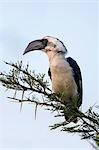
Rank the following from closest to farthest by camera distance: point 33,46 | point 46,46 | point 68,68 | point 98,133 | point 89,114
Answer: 1. point 98,133
2. point 89,114
3. point 33,46
4. point 46,46
5. point 68,68

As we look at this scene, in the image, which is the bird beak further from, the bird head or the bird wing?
the bird wing

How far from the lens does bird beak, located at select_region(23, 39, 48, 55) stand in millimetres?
3477

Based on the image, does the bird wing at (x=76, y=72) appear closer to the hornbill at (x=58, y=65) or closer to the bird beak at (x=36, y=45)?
the hornbill at (x=58, y=65)

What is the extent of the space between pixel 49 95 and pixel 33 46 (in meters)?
1.60

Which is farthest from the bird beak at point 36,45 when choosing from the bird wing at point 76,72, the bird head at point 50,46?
the bird wing at point 76,72

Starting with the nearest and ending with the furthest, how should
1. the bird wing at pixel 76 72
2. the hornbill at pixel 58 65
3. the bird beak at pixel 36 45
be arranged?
the bird beak at pixel 36 45 → the hornbill at pixel 58 65 → the bird wing at pixel 76 72

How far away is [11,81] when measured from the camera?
80.9 inches

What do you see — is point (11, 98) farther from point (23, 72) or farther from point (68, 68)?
point (68, 68)

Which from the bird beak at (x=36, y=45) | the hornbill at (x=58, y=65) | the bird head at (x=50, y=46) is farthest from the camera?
the hornbill at (x=58, y=65)

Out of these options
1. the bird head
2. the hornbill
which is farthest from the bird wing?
the bird head

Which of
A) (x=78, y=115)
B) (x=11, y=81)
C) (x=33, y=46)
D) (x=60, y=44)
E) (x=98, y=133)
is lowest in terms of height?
(x=98, y=133)

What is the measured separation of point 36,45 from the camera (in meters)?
3.70

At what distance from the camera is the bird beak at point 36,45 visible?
3477 millimetres

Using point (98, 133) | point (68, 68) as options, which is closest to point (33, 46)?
point (68, 68)
